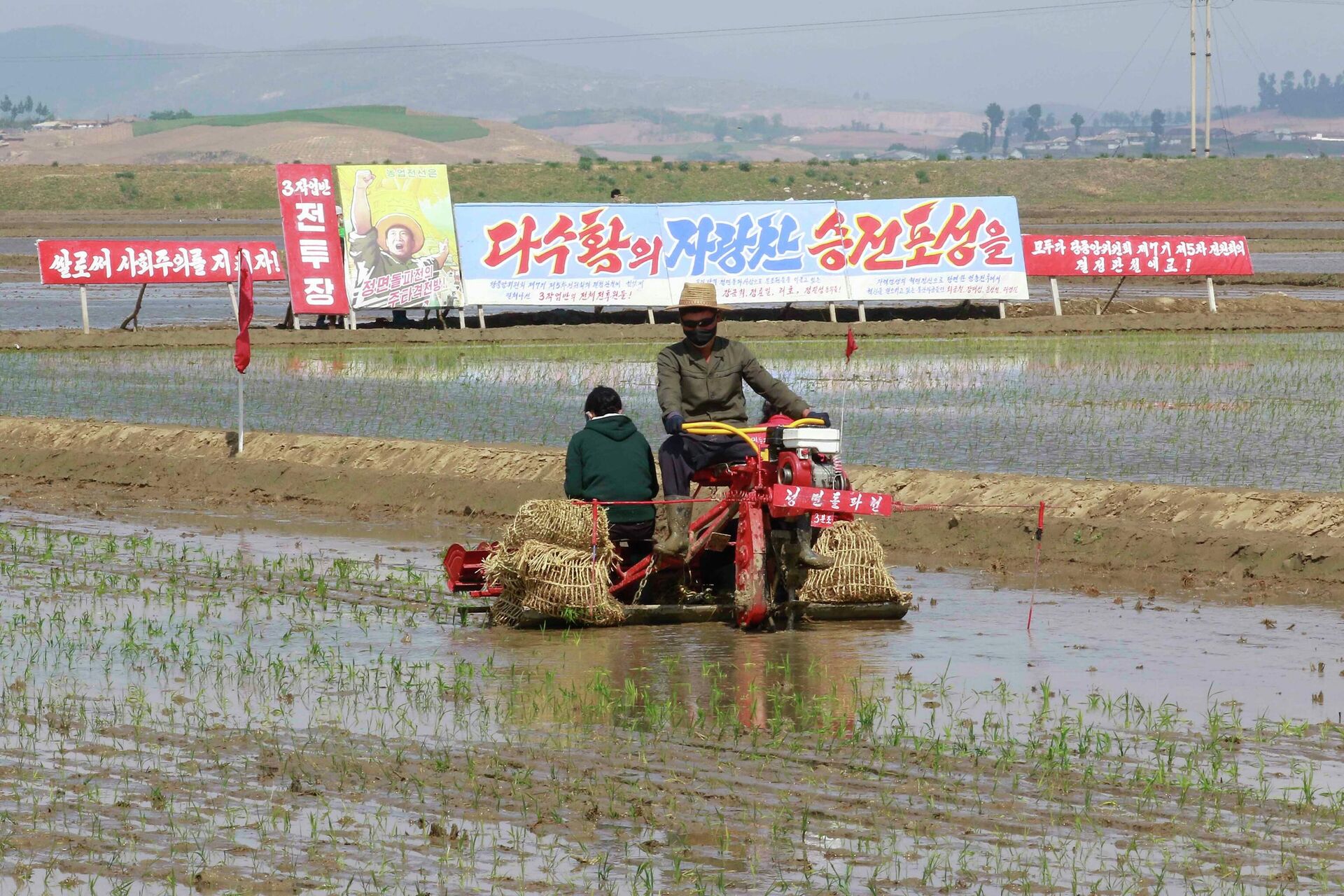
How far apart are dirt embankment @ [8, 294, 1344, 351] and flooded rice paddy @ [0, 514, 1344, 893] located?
1666 cm

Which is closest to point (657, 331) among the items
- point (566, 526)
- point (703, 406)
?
point (703, 406)

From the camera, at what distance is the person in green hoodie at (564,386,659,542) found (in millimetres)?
10820

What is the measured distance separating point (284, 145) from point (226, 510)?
164 meters

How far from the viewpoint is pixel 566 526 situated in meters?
10.5

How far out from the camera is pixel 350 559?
12820 mm

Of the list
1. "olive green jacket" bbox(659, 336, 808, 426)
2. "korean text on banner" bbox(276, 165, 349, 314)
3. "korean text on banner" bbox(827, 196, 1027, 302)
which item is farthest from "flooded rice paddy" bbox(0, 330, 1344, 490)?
"olive green jacket" bbox(659, 336, 808, 426)

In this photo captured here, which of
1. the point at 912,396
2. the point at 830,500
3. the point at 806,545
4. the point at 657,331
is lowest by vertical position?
the point at 912,396


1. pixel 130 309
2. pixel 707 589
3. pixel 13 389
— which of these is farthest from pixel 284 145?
pixel 707 589

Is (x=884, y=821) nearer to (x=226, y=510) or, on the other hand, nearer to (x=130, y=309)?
(x=226, y=510)

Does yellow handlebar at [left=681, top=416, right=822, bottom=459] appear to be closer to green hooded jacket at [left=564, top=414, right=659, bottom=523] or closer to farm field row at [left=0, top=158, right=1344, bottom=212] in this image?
green hooded jacket at [left=564, top=414, right=659, bottom=523]

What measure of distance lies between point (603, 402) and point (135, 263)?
21712 millimetres

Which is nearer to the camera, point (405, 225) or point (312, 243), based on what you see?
point (312, 243)

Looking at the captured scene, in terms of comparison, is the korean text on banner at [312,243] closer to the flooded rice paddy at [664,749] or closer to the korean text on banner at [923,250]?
the korean text on banner at [923,250]

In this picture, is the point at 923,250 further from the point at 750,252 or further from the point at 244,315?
the point at 244,315
